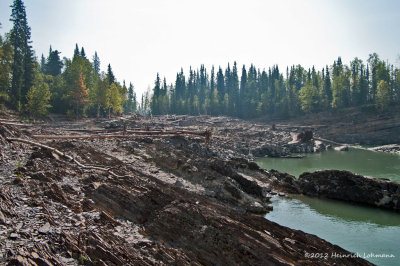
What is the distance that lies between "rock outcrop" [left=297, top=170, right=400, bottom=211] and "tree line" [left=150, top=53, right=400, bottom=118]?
2649 inches

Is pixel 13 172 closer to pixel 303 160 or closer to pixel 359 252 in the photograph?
pixel 359 252

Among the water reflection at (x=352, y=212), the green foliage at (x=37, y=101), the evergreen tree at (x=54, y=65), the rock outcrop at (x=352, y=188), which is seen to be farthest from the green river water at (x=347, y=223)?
the evergreen tree at (x=54, y=65)

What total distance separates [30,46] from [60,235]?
63.0m

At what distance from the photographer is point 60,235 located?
34.2ft

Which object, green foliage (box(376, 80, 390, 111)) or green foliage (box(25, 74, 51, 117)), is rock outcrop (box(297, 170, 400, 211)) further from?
green foliage (box(376, 80, 390, 111))

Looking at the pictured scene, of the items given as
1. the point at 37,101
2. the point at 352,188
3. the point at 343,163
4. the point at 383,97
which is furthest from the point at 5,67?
the point at 383,97

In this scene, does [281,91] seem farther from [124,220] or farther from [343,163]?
[124,220]

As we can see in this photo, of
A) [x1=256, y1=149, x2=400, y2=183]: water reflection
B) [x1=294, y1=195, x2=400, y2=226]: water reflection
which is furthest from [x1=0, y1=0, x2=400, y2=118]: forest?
[x1=294, y1=195, x2=400, y2=226]: water reflection

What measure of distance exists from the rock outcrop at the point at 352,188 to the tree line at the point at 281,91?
221ft

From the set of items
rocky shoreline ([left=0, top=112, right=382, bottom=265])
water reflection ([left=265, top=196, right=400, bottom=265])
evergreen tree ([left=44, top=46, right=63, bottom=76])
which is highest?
evergreen tree ([left=44, top=46, right=63, bottom=76])

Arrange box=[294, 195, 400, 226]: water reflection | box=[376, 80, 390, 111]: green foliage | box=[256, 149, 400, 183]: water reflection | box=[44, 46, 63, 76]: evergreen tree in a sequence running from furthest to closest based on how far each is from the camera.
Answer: box=[44, 46, 63, 76]: evergreen tree → box=[376, 80, 390, 111]: green foliage → box=[256, 149, 400, 183]: water reflection → box=[294, 195, 400, 226]: water reflection

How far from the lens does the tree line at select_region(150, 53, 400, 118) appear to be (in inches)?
3570

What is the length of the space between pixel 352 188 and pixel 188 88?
407 ft

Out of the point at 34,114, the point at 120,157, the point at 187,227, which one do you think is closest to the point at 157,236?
the point at 187,227
